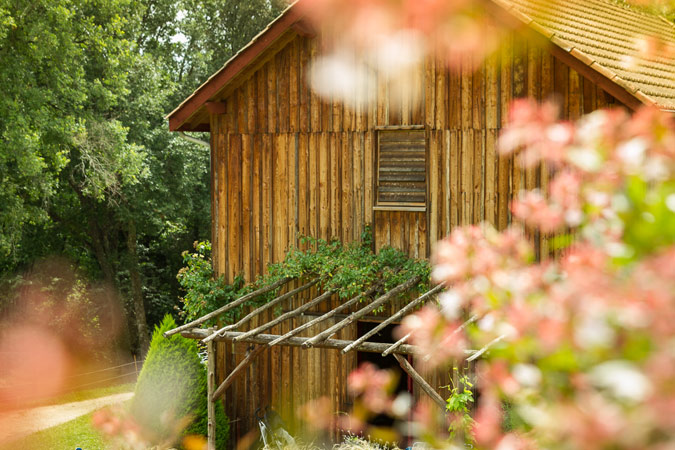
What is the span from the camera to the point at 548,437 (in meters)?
1.82

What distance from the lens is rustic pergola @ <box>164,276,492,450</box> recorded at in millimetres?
9133

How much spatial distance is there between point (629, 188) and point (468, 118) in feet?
29.2

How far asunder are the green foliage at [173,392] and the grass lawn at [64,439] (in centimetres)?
374

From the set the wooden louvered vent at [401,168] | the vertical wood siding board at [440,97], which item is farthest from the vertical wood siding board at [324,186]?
the vertical wood siding board at [440,97]

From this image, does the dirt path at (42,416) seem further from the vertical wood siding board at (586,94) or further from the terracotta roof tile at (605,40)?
the terracotta roof tile at (605,40)

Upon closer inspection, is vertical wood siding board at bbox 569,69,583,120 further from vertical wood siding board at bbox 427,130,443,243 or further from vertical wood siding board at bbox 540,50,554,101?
vertical wood siding board at bbox 427,130,443,243

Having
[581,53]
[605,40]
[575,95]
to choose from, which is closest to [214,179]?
[575,95]

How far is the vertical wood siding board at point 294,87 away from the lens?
38.5ft

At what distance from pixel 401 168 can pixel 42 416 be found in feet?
42.4

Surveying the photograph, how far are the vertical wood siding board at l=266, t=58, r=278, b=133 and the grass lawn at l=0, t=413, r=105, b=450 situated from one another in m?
7.55

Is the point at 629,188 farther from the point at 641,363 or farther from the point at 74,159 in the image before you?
the point at 74,159

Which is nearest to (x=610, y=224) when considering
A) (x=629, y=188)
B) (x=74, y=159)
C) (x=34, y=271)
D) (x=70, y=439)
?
(x=629, y=188)

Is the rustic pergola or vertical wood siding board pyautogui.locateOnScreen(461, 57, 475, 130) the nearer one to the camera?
the rustic pergola

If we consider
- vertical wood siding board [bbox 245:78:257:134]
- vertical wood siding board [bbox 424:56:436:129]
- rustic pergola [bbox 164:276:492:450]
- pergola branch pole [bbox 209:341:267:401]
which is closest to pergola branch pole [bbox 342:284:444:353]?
rustic pergola [bbox 164:276:492:450]
